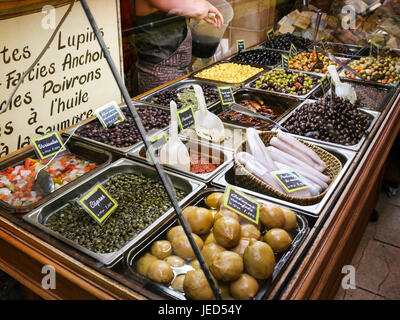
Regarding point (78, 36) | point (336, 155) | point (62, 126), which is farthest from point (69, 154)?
point (336, 155)

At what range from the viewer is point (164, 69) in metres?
3.50

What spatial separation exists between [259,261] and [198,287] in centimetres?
22

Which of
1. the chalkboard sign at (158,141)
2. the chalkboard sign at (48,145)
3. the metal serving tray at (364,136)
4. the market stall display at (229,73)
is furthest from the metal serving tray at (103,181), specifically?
the market stall display at (229,73)

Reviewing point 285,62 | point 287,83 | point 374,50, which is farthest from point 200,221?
point 374,50

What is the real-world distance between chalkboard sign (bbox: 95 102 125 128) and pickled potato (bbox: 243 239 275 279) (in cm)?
153

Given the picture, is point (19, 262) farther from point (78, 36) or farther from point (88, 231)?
point (78, 36)

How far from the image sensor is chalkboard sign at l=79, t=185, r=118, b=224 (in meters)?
1.53

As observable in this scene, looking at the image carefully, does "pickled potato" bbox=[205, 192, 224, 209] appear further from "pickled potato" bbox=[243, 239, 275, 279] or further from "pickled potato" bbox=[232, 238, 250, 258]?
"pickled potato" bbox=[243, 239, 275, 279]

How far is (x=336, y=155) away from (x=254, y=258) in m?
1.17

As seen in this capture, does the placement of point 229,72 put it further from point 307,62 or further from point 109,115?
point 109,115

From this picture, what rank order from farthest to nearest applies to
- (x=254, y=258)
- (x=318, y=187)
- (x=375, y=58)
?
1. (x=375, y=58)
2. (x=318, y=187)
3. (x=254, y=258)

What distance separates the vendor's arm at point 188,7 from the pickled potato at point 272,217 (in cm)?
218

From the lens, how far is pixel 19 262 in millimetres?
1516

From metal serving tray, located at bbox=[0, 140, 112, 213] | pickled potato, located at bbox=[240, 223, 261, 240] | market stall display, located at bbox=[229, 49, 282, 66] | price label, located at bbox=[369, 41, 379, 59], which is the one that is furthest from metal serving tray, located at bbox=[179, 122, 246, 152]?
price label, located at bbox=[369, 41, 379, 59]
